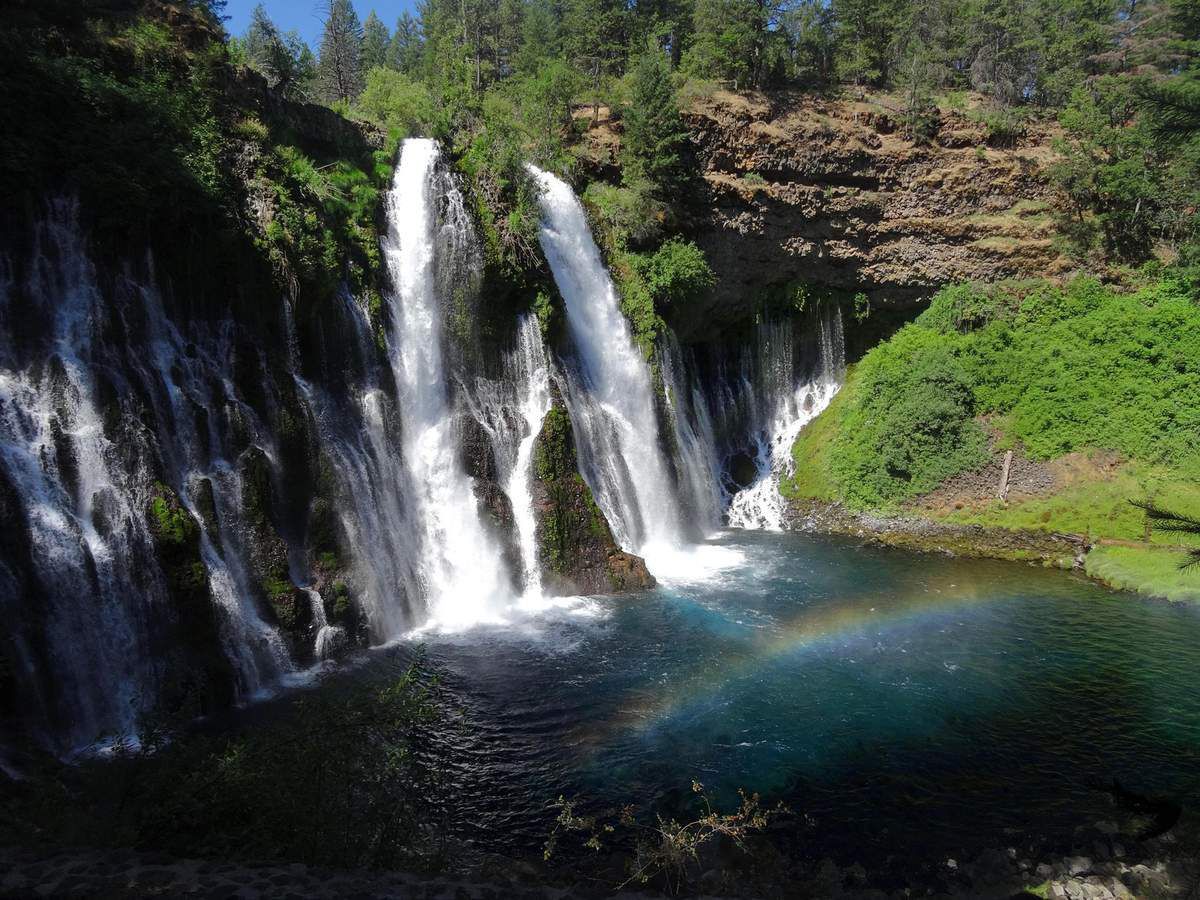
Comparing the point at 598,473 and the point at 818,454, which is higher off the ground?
the point at 598,473

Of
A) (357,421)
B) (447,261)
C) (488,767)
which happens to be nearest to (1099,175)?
(447,261)

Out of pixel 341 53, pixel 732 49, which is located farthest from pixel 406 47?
pixel 732 49

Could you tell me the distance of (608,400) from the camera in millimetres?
23188

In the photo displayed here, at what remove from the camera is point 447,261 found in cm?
1958

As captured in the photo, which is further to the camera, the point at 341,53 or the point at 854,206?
the point at 341,53

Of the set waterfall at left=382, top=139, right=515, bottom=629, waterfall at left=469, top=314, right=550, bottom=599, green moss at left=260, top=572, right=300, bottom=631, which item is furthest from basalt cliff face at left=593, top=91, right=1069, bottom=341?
green moss at left=260, top=572, right=300, bottom=631

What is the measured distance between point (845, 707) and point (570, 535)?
8.21 metres

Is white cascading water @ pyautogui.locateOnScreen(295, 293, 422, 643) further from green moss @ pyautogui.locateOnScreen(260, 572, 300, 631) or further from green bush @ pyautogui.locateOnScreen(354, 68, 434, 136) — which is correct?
green bush @ pyautogui.locateOnScreen(354, 68, 434, 136)

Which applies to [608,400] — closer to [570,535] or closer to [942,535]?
[570,535]

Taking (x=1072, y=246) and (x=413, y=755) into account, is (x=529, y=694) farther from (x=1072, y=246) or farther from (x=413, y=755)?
(x=1072, y=246)

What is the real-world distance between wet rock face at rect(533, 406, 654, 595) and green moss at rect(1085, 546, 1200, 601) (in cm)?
1256

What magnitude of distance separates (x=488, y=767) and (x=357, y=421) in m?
9.26

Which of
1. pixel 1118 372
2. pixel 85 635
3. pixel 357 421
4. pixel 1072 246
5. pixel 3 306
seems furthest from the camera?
pixel 1072 246

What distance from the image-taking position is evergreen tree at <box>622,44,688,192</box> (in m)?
25.7
